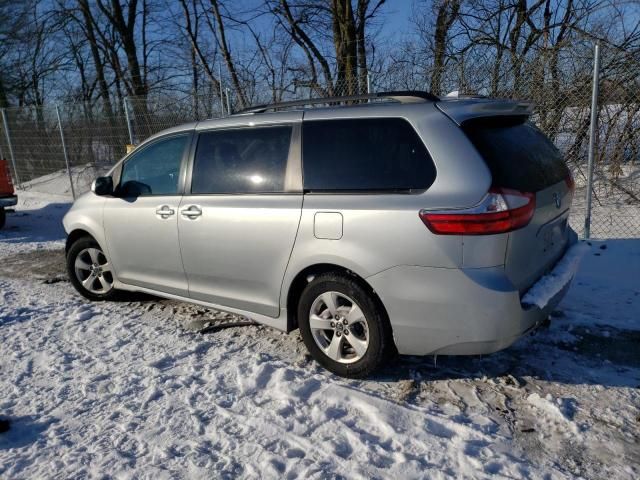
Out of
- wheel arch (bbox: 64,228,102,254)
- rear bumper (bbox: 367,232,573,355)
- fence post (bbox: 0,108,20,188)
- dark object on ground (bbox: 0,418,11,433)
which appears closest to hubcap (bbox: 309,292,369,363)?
rear bumper (bbox: 367,232,573,355)

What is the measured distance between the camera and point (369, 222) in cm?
292

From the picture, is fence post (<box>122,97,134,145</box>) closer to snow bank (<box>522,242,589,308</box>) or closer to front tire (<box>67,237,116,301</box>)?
front tire (<box>67,237,116,301</box>)

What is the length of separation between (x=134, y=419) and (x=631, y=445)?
2.67 m

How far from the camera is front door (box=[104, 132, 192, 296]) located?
403 centimetres

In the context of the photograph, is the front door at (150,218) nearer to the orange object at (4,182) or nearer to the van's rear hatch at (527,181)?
the van's rear hatch at (527,181)

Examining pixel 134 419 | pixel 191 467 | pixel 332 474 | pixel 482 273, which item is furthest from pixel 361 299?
pixel 134 419

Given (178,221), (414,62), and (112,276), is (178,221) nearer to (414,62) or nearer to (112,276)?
(112,276)

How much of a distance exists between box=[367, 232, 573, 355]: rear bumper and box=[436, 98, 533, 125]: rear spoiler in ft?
3.00

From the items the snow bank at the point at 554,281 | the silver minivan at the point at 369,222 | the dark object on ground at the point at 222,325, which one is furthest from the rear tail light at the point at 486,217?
the dark object on ground at the point at 222,325

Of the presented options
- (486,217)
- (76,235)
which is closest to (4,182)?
(76,235)

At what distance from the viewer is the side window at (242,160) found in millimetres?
3465

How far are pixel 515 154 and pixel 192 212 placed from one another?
7.61ft

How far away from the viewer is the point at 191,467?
2.45 meters

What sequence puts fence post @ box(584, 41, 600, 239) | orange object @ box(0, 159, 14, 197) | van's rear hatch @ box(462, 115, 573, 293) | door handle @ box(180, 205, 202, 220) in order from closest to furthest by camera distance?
van's rear hatch @ box(462, 115, 573, 293) → door handle @ box(180, 205, 202, 220) → fence post @ box(584, 41, 600, 239) → orange object @ box(0, 159, 14, 197)
